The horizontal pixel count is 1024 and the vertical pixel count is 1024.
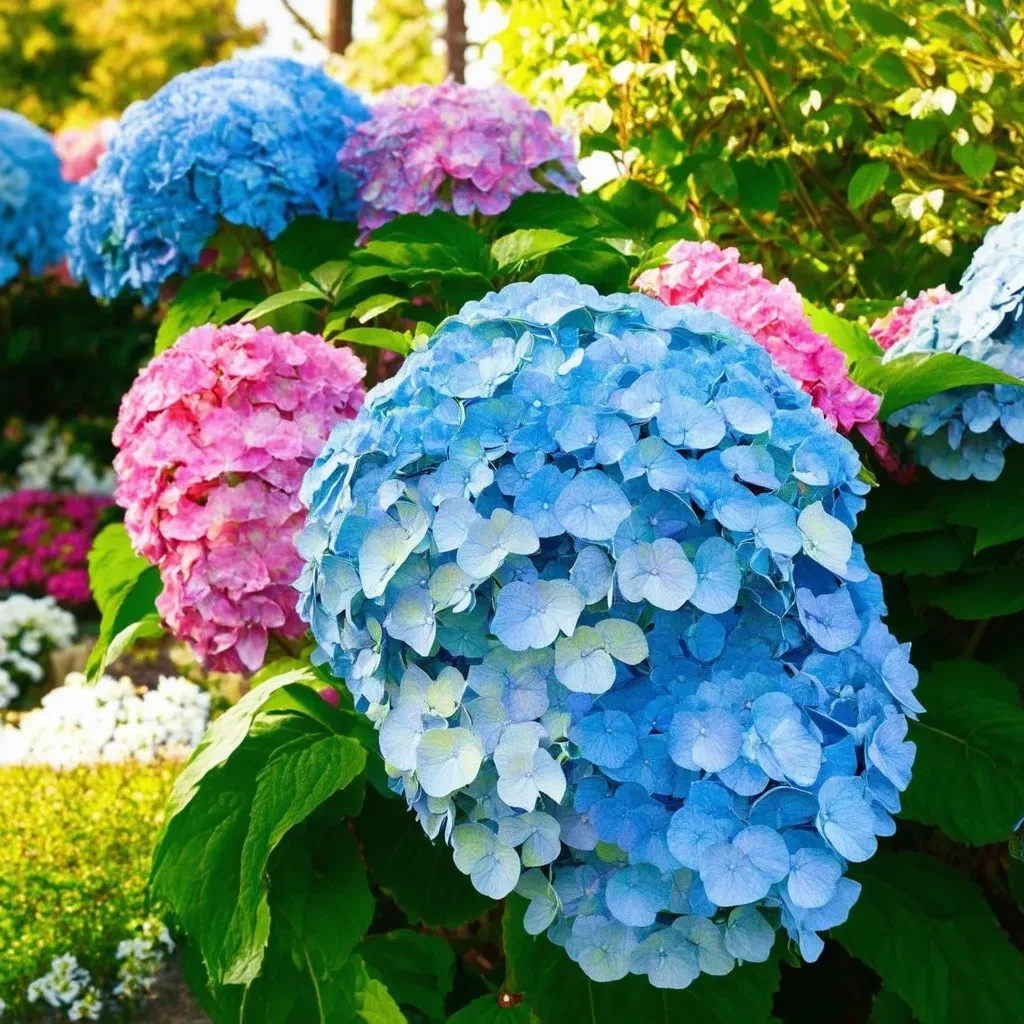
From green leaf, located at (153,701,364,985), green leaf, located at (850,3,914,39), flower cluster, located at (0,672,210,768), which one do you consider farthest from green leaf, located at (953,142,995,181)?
flower cluster, located at (0,672,210,768)

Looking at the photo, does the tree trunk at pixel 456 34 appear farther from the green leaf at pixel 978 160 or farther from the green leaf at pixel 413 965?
the green leaf at pixel 413 965

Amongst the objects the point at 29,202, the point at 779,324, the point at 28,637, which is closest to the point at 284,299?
the point at 779,324

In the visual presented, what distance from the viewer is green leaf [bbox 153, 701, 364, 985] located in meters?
1.77

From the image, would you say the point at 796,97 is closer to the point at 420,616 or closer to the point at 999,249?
the point at 999,249

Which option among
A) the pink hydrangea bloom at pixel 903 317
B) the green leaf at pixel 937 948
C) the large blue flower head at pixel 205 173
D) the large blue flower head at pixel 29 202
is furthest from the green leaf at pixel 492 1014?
the large blue flower head at pixel 29 202

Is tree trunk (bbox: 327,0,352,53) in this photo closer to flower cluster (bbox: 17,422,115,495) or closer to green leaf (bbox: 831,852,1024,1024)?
flower cluster (bbox: 17,422,115,495)

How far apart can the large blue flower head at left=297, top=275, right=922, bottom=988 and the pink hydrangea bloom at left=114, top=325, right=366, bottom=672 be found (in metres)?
0.54

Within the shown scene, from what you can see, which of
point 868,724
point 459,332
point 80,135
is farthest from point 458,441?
point 80,135

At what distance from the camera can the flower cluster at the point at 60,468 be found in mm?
7125

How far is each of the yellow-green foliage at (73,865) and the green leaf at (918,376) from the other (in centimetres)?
180

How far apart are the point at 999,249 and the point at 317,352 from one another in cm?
114

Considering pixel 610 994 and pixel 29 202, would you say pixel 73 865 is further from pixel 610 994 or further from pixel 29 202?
pixel 29 202

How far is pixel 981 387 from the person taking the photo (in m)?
2.13

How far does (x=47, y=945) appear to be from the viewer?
2721 mm
